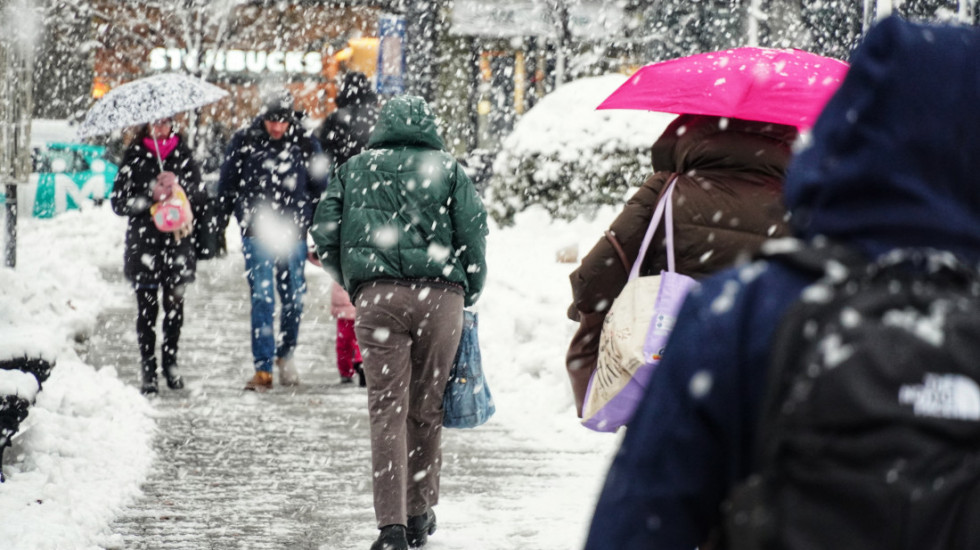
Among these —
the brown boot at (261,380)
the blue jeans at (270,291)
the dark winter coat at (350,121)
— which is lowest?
the brown boot at (261,380)

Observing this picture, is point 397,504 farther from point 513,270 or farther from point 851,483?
point 513,270

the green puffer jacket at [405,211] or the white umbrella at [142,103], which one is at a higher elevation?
the green puffer jacket at [405,211]

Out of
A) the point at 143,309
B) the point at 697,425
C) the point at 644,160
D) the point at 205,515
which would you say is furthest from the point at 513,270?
the point at 697,425

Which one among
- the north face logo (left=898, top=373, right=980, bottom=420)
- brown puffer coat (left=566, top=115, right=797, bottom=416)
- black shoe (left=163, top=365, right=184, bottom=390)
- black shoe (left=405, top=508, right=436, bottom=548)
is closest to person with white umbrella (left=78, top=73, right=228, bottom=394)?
black shoe (left=163, top=365, right=184, bottom=390)

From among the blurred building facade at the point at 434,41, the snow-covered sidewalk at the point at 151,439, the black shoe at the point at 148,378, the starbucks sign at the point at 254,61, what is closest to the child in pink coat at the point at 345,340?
the snow-covered sidewalk at the point at 151,439

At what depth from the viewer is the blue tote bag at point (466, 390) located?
5.68 m

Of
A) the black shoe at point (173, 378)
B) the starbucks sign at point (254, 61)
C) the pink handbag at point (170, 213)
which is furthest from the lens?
the starbucks sign at point (254, 61)

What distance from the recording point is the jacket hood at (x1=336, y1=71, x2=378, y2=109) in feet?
29.5

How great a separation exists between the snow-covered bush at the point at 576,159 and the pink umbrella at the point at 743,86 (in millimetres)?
9438

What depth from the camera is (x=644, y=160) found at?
1461 centimetres

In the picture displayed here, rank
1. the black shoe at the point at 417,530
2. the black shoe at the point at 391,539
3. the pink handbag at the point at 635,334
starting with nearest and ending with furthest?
the pink handbag at the point at 635,334 < the black shoe at the point at 391,539 < the black shoe at the point at 417,530

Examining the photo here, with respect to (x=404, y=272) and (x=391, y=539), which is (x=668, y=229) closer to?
(x=404, y=272)

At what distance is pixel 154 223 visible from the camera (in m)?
8.84

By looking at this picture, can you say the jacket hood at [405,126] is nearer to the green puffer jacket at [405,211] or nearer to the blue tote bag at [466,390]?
the green puffer jacket at [405,211]
